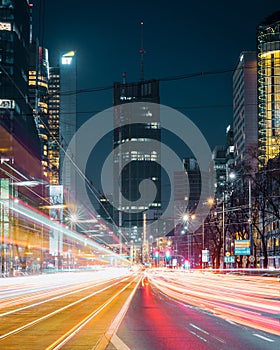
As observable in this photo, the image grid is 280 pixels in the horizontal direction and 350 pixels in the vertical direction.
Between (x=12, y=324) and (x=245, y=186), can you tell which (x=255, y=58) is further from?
(x=12, y=324)

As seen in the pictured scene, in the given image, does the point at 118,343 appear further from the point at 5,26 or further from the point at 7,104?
the point at 5,26

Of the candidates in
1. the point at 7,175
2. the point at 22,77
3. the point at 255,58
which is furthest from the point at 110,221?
the point at 7,175

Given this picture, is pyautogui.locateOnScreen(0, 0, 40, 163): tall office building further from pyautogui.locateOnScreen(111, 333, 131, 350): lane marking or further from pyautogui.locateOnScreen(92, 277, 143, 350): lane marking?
pyautogui.locateOnScreen(111, 333, 131, 350): lane marking

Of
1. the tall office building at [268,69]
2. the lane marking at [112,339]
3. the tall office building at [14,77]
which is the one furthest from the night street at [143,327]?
the tall office building at [268,69]

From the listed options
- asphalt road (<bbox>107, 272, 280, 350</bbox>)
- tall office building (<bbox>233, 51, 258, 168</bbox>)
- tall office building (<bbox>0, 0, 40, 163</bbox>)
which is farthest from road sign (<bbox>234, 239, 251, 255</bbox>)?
tall office building (<bbox>233, 51, 258, 168</bbox>)

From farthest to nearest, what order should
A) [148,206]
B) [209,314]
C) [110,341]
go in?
1. [148,206]
2. [209,314]
3. [110,341]

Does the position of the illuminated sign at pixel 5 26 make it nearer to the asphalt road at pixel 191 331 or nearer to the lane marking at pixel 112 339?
the asphalt road at pixel 191 331

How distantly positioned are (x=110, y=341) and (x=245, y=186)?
71885 mm

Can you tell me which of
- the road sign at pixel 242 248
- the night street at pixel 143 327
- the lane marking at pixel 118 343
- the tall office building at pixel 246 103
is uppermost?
the tall office building at pixel 246 103

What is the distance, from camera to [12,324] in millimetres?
20328

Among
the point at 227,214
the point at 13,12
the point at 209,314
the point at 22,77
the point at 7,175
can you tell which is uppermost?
the point at 13,12

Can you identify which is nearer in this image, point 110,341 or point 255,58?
point 110,341

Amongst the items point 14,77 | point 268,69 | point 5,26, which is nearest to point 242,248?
point 14,77

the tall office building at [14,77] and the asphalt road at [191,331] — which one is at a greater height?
the tall office building at [14,77]
